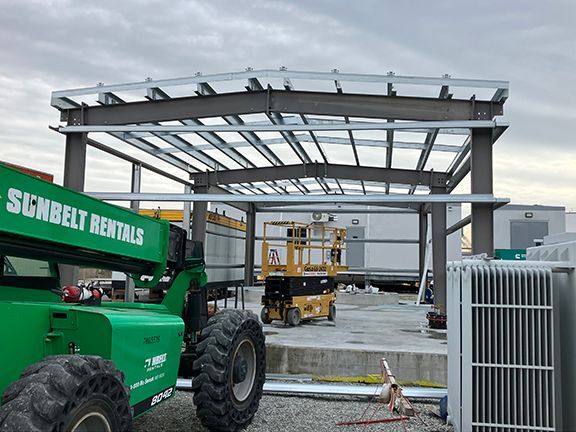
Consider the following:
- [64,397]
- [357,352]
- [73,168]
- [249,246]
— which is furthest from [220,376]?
[249,246]

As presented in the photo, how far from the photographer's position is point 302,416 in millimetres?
6312

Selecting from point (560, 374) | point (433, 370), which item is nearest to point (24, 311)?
point (560, 374)

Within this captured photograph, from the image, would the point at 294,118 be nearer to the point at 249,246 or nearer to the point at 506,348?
the point at 506,348

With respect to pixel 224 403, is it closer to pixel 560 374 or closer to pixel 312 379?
pixel 560 374

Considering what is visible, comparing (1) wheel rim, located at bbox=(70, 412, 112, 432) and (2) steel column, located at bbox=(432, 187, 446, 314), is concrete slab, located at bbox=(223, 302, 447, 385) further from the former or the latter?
(1) wheel rim, located at bbox=(70, 412, 112, 432)

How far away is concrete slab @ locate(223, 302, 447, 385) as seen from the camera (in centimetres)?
852

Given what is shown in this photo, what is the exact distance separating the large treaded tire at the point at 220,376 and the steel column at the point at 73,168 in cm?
470

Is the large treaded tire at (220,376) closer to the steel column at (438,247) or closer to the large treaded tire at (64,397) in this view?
the large treaded tire at (64,397)

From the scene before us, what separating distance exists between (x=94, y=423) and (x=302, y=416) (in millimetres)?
3631

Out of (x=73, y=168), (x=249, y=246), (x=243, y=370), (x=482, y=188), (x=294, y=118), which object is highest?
(x=294, y=118)

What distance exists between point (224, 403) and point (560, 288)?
3076 millimetres

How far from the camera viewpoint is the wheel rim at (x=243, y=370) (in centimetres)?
528

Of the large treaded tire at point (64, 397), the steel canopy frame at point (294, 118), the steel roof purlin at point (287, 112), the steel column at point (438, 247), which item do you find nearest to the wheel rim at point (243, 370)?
the large treaded tire at point (64, 397)

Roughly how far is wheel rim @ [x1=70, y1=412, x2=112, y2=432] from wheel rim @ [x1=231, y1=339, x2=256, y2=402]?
2139 millimetres
